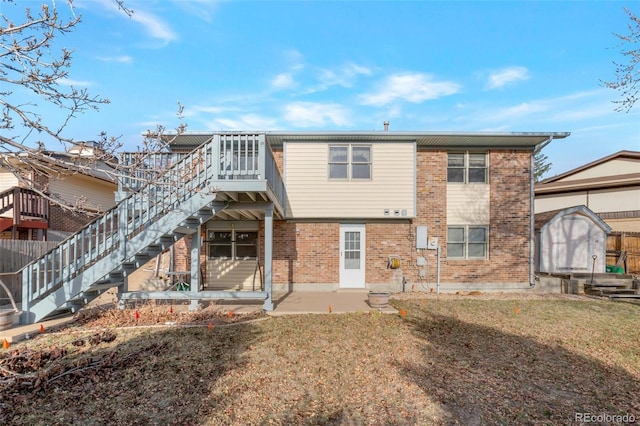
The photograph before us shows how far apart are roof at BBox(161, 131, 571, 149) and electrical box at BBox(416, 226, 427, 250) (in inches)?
116

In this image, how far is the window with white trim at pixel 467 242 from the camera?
11.0 meters

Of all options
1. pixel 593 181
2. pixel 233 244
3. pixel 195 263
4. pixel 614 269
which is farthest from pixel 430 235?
pixel 593 181

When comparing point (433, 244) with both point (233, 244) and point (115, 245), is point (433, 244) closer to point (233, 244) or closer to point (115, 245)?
point (233, 244)

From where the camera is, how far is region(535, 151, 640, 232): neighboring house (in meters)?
15.9

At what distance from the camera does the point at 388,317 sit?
727 centimetres

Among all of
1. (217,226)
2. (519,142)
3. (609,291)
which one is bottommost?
(609,291)

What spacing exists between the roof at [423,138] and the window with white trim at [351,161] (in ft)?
0.92

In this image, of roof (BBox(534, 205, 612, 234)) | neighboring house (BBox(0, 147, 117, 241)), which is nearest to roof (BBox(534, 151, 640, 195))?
roof (BBox(534, 205, 612, 234))

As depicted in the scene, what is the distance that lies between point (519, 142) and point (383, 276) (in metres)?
6.58

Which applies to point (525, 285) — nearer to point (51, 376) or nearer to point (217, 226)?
point (217, 226)

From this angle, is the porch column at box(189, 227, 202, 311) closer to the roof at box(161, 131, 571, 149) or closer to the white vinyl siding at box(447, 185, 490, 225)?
the roof at box(161, 131, 571, 149)

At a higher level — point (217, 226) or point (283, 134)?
point (283, 134)

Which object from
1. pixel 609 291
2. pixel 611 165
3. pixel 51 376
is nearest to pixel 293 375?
pixel 51 376

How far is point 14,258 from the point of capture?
29.2ft
